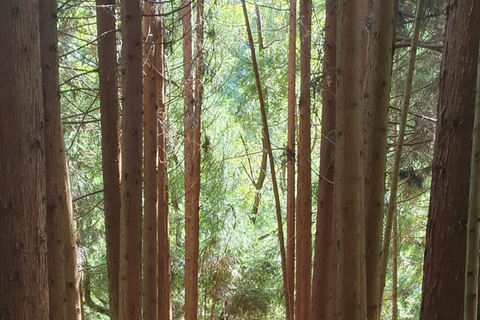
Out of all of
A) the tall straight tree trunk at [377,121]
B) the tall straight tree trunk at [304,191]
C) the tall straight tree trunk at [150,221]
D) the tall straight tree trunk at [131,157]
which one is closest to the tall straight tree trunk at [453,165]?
the tall straight tree trunk at [377,121]

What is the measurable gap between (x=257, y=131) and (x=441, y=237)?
30.4ft

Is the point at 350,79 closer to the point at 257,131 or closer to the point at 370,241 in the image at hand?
the point at 370,241

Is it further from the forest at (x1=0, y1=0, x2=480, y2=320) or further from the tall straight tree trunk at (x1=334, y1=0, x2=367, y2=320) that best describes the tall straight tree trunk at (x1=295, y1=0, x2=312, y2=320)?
the tall straight tree trunk at (x1=334, y1=0, x2=367, y2=320)

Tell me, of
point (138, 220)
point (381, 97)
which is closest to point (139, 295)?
point (138, 220)

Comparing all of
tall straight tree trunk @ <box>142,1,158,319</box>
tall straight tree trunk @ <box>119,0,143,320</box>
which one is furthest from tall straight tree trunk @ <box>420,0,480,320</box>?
tall straight tree trunk @ <box>142,1,158,319</box>

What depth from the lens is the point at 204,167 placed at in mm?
8805

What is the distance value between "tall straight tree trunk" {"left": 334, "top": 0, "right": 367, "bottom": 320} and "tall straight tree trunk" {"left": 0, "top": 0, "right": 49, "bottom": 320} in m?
1.62

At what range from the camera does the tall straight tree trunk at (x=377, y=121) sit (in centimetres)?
345

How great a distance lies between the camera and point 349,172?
293 centimetres

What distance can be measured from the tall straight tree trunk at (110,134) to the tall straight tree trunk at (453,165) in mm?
3322

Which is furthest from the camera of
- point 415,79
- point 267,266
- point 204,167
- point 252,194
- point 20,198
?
point 252,194

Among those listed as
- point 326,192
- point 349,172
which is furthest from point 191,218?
point 349,172

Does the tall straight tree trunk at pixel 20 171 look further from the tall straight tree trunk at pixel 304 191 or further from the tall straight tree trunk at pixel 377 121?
the tall straight tree trunk at pixel 304 191

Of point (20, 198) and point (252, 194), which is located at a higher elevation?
point (252, 194)
